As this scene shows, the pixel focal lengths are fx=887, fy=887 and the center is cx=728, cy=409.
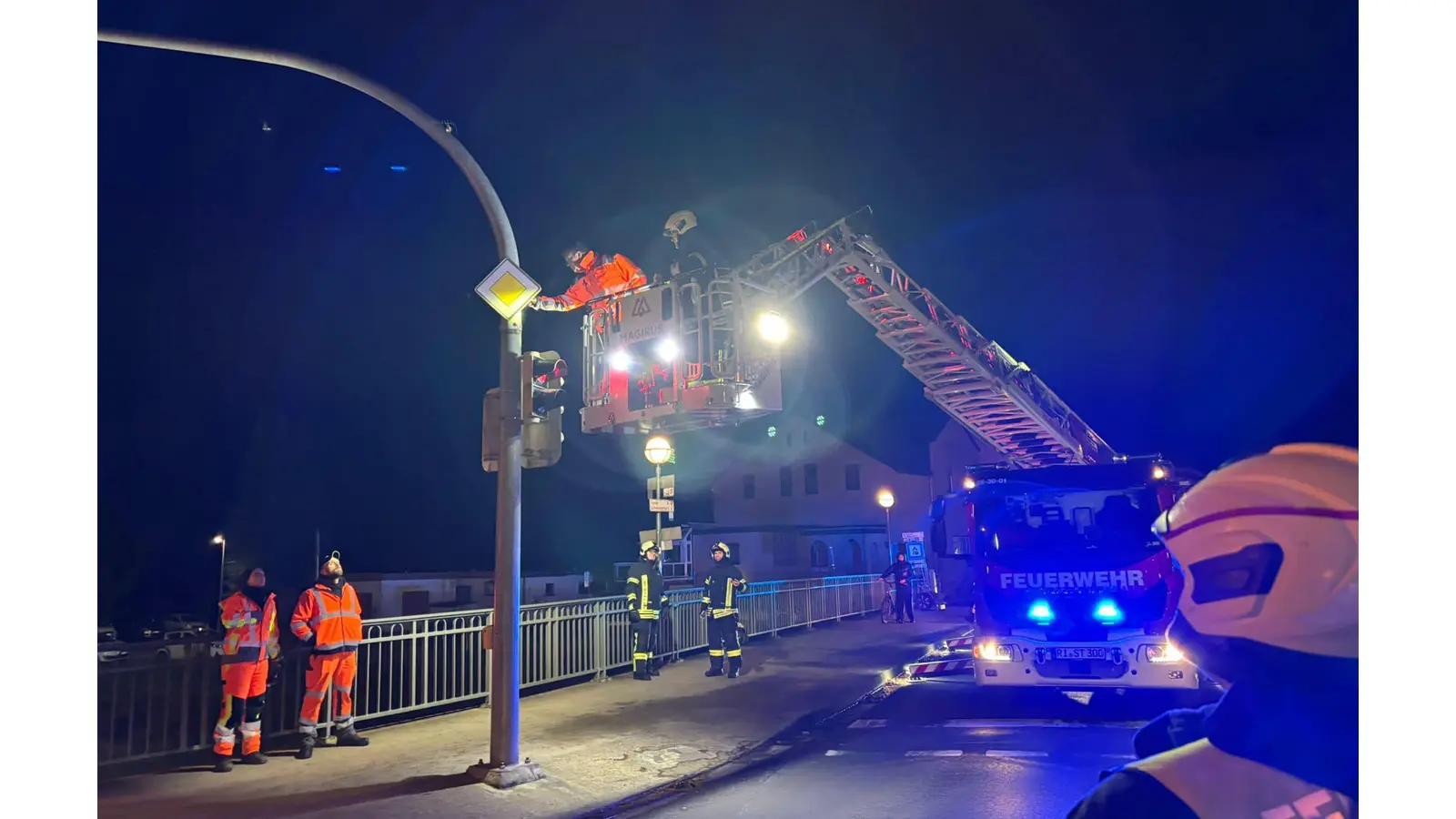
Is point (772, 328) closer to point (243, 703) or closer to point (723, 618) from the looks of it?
point (723, 618)

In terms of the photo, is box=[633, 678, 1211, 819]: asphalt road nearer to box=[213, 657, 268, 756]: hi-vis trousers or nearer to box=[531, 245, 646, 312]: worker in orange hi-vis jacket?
box=[213, 657, 268, 756]: hi-vis trousers

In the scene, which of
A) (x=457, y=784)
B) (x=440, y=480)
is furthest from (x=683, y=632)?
(x=440, y=480)

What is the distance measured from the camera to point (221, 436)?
35875mm

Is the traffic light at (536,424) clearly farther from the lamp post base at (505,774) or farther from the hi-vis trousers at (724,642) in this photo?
the hi-vis trousers at (724,642)

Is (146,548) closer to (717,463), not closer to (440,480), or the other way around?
(440,480)

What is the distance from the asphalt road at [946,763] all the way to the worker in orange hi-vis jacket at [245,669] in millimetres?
3732

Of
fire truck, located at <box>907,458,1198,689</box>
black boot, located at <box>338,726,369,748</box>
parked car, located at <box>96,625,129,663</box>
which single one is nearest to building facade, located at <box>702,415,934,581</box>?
fire truck, located at <box>907,458,1198,689</box>

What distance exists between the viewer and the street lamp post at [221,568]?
97.7 feet

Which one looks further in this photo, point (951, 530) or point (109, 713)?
point (951, 530)

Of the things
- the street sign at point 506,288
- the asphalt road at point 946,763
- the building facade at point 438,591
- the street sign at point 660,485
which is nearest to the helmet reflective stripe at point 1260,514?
the asphalt road at point 946,763

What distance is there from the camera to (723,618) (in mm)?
12602

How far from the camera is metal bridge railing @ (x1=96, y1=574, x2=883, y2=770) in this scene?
7.36 metres
